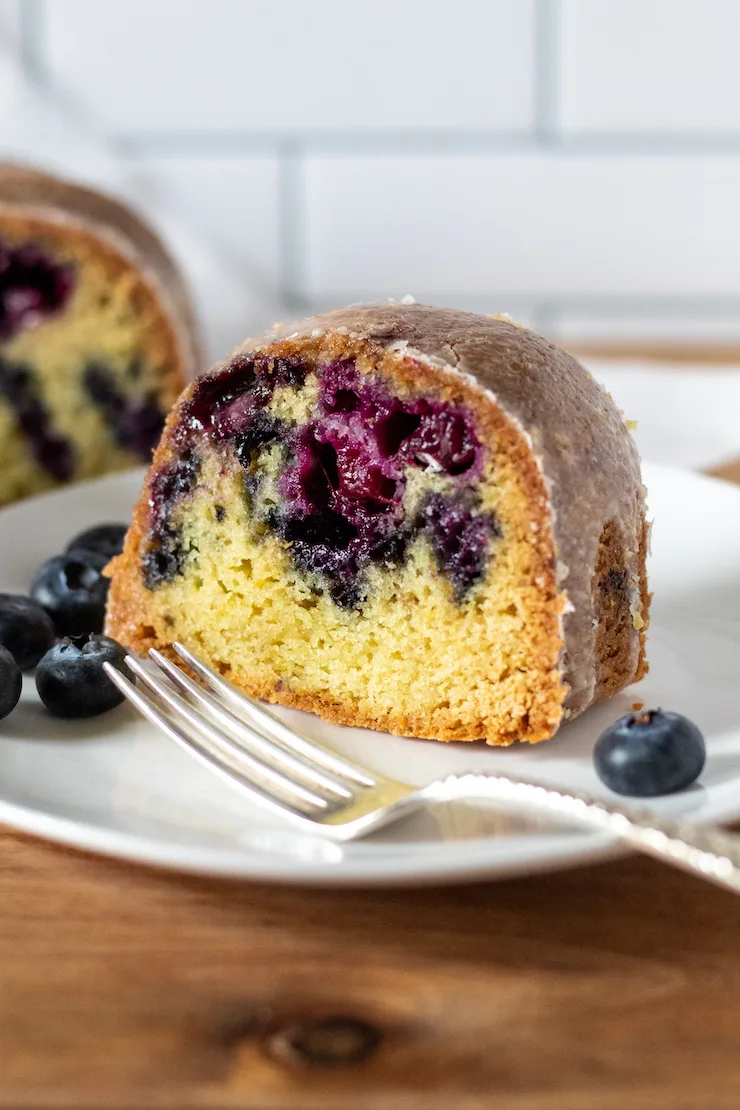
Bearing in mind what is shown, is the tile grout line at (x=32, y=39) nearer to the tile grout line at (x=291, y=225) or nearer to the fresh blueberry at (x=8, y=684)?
the tile grout line at (x=291, y=225)

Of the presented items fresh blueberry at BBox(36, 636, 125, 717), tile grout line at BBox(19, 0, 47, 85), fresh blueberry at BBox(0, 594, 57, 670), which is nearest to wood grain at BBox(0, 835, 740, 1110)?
fresh blueberry at BBox(36, 636, 125, 717)

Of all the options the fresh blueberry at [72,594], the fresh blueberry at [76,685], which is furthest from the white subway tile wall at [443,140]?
the fresh blueberry at [76,685]

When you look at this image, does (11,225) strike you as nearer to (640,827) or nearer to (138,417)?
(138,417)

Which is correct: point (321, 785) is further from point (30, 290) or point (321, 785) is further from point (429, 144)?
point (429, 144)

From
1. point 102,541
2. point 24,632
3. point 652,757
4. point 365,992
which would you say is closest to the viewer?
point 365,992

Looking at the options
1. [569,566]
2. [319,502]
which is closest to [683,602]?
[569,566]

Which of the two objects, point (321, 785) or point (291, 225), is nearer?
point (321, 785)

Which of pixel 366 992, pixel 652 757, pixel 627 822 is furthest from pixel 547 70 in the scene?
pixel 366 992
